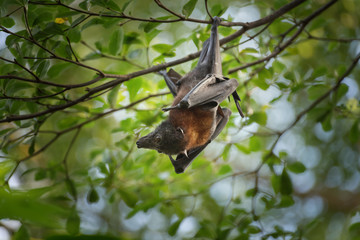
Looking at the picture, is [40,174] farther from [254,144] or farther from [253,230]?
[254,144]

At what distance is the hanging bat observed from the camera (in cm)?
261

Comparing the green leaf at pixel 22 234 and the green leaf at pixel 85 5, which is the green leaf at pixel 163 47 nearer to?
the green leaf at pixel 85 5

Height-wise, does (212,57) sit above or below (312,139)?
above

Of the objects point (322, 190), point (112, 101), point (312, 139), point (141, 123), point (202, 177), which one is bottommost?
point (322, 190)

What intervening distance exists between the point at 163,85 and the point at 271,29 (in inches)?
58.8

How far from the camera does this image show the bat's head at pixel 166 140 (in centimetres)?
253

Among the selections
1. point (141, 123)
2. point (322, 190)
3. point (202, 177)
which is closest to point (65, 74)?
point (202, 177)

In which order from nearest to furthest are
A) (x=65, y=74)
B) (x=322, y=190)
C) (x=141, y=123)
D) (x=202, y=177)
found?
(x=141, y=123)
(x=202, y=177)
(x=65, y=74)
(x=322, y=190)

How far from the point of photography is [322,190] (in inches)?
344

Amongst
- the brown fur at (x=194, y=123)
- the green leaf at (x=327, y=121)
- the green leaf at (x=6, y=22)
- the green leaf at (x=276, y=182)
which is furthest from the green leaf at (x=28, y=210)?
the green leaf at (x=327, y=121)

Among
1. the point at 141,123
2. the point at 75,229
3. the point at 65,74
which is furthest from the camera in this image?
the point at 65,74

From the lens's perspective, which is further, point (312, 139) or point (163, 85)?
point (312, 139)

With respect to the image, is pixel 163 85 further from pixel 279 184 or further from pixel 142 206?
pixel 279 184

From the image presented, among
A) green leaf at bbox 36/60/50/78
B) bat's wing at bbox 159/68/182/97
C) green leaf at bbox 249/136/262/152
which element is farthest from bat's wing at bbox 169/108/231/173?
green leaf at bbox 36/60/50/78
